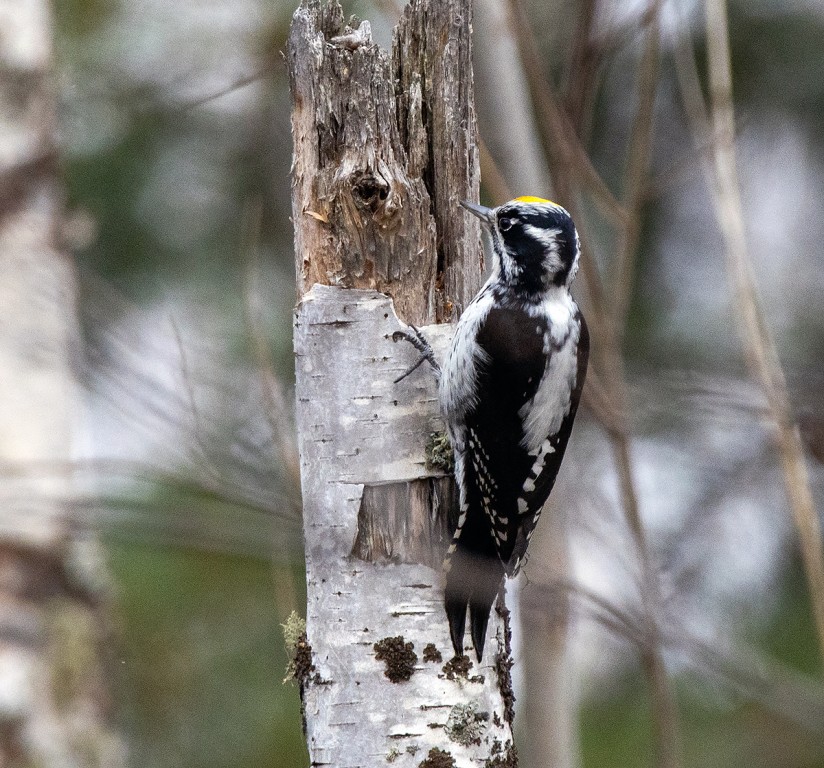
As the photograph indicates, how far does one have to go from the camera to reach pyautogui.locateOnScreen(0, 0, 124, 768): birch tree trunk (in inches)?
163

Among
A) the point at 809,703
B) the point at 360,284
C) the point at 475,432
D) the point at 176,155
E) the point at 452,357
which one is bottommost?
the point at 809,703

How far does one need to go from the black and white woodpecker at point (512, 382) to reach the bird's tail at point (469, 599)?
0.02 m

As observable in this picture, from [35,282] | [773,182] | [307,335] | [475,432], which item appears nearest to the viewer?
[307,335]

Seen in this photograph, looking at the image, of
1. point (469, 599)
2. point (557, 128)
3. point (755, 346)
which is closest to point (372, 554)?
point (469, 599)

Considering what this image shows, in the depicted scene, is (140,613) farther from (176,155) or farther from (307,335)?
(307,335)

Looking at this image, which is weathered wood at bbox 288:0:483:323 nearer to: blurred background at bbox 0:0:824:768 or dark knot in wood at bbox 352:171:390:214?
dark knot in wood at bbox 352:171:390:214

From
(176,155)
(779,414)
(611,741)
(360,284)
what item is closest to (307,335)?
(360,284)

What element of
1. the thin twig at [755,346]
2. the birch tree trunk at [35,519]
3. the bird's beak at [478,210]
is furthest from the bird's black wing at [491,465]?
the birch tree trunk at [35,519]

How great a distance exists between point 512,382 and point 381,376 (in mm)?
582

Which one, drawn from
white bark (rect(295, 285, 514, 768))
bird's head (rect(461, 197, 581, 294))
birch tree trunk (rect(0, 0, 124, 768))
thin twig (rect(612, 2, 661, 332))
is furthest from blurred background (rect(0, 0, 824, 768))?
white bark (rect(295, 285, 514, 768))

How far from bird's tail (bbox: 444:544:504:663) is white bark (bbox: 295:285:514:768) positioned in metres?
0.03

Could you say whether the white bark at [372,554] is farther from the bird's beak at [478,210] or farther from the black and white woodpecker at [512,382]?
the bird's beak at [478,210]

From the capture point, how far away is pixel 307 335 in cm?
→ 255

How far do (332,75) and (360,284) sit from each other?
0.51 m
